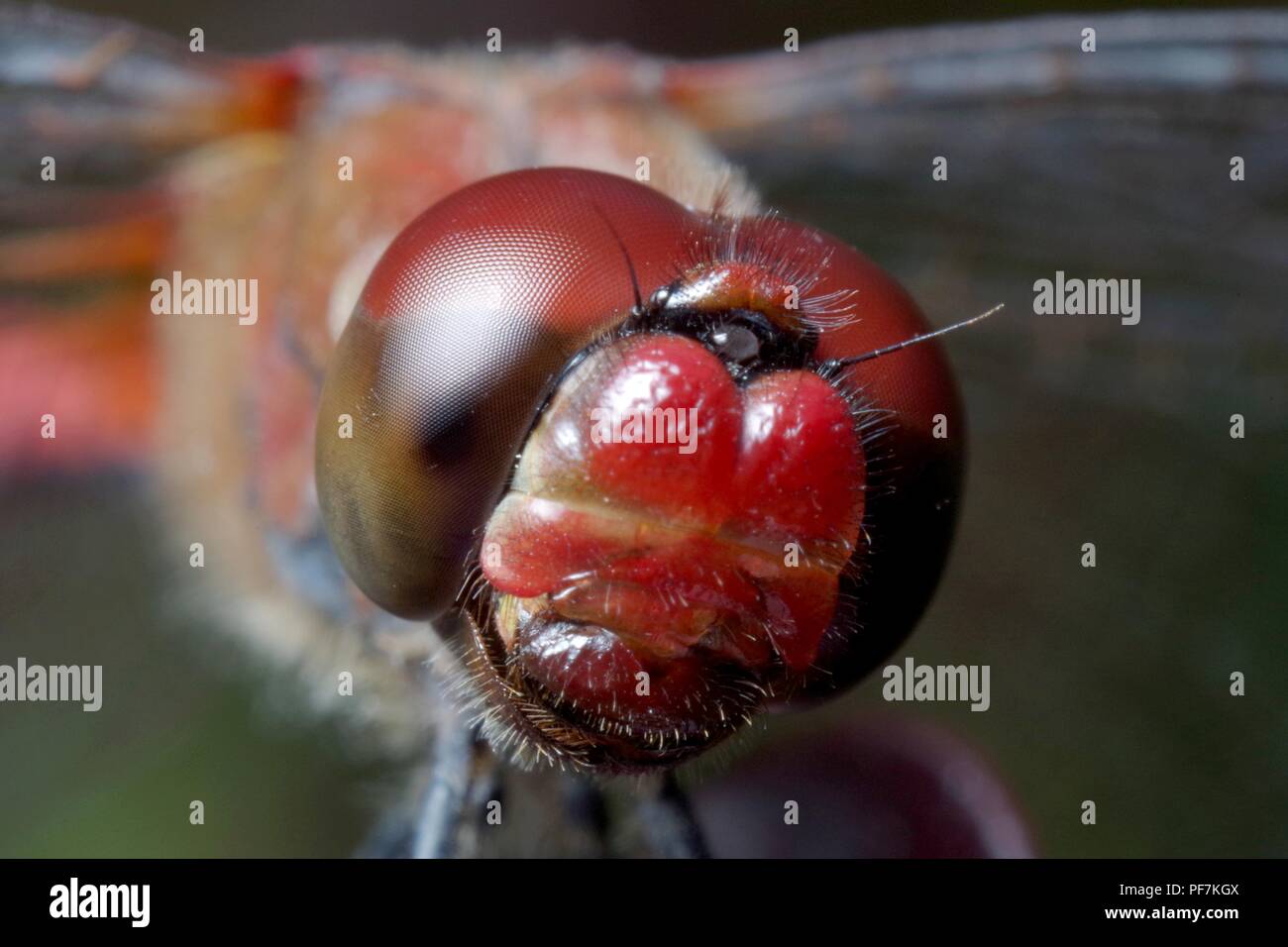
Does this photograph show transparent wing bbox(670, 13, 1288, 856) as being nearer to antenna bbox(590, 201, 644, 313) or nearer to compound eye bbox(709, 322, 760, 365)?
antenna bbox(590, 201, 644, 313)

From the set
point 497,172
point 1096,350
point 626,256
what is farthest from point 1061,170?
point 626,256

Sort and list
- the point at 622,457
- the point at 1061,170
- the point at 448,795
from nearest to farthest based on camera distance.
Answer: the point at 622,457, the point at 448,795, the point at 1061,170

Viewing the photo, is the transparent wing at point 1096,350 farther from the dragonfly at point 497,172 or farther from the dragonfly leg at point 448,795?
the dragonfly leg at point 448,795

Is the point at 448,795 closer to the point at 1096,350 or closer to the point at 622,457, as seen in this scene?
the point at 622,457
